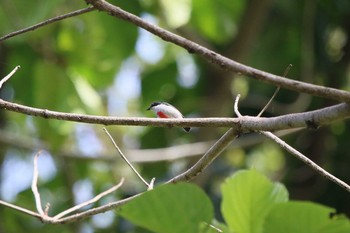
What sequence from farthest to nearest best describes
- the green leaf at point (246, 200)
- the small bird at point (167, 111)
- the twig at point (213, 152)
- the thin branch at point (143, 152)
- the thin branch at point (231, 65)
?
the thin branch at point (143, 152) < the small bird at point (167, 111) < the twig at point (213, 152) < the thin branch at point (231, 65) < the green leaf at point (246, 200)

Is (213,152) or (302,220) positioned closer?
(302,220)

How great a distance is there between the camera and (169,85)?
14.7 feet

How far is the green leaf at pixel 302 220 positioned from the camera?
0.88 meters

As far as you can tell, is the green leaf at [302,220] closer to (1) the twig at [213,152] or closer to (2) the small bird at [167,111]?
(1) the twig at [213,152]

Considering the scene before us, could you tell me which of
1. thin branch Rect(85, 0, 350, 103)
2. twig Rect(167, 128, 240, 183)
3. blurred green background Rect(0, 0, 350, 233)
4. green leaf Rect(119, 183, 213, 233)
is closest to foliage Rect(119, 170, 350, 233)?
green leaf Rect(119, 183, 213, 233)

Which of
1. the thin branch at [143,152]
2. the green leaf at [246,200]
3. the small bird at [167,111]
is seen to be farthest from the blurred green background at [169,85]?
the green leaf at [246,200]

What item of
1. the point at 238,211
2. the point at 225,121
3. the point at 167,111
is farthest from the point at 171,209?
the point at 167,111

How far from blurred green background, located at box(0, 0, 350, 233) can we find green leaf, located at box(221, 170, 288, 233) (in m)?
2.43

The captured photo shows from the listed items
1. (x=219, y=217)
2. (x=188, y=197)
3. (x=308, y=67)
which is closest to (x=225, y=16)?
(x=308, y=67)

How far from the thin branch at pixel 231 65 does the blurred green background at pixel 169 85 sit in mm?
1935

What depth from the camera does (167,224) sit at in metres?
0.94

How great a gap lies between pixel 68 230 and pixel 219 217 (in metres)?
0.94

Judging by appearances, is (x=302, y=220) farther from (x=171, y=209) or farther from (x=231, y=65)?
(x=231, y=65)

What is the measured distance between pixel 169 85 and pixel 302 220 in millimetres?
3621
